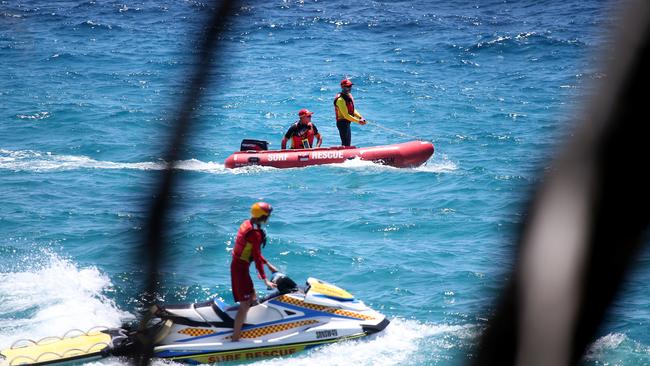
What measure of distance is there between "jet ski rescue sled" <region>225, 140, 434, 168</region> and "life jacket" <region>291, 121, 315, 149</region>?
330 mm

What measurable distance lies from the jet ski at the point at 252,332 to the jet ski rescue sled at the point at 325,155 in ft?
41.2

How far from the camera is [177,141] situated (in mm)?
1227

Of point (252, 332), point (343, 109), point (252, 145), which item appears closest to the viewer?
point (252, 332)

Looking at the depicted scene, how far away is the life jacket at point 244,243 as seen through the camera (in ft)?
38.2

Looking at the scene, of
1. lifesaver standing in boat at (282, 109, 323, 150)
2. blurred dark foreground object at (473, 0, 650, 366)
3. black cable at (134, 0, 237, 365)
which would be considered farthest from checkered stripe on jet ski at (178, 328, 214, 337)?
lifesaver standing in boat at (282, 109, 323, 150)

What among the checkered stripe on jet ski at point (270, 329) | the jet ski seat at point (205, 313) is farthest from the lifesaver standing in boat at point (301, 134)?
the jet ski seat at point (205, 313)

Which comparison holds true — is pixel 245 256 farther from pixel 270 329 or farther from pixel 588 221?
pixel 588 221

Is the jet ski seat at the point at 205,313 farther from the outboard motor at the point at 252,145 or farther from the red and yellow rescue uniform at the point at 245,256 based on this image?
the outboard motor at the point at 252,145

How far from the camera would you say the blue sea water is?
1480 millimetres

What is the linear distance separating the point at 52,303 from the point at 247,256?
447 cm

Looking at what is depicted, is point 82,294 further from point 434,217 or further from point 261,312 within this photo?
point 434,217

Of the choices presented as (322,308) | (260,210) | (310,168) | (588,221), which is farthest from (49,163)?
(588,221)

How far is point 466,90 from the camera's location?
37688 millimetres

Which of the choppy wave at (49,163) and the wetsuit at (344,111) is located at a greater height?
the wetsuit at (344,111)
